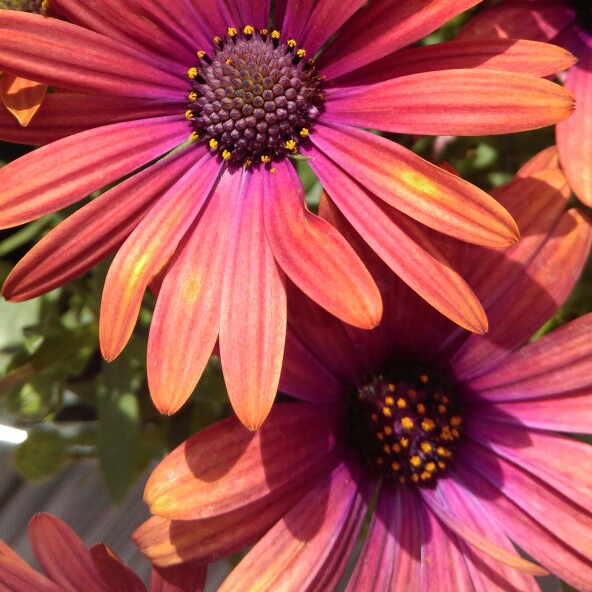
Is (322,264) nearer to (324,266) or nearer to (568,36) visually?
(324,266)

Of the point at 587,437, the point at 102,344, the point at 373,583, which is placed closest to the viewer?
the point at 102,344

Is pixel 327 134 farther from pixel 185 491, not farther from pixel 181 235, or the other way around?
pixel 185 491

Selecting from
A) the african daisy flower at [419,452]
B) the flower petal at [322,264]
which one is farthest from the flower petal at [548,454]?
the flower petal at [322,264]

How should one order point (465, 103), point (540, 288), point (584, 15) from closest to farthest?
point (465, 103) → point (540, 288) → point (584, 15)

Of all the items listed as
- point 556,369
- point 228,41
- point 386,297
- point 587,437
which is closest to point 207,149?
point 228,41

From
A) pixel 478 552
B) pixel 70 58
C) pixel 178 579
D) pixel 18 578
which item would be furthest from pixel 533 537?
pixel 70 58

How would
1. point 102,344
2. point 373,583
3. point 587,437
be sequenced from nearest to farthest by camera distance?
point 102,344 < point 373,583 < point 587,437

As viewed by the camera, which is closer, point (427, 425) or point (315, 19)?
point (315, 19)
